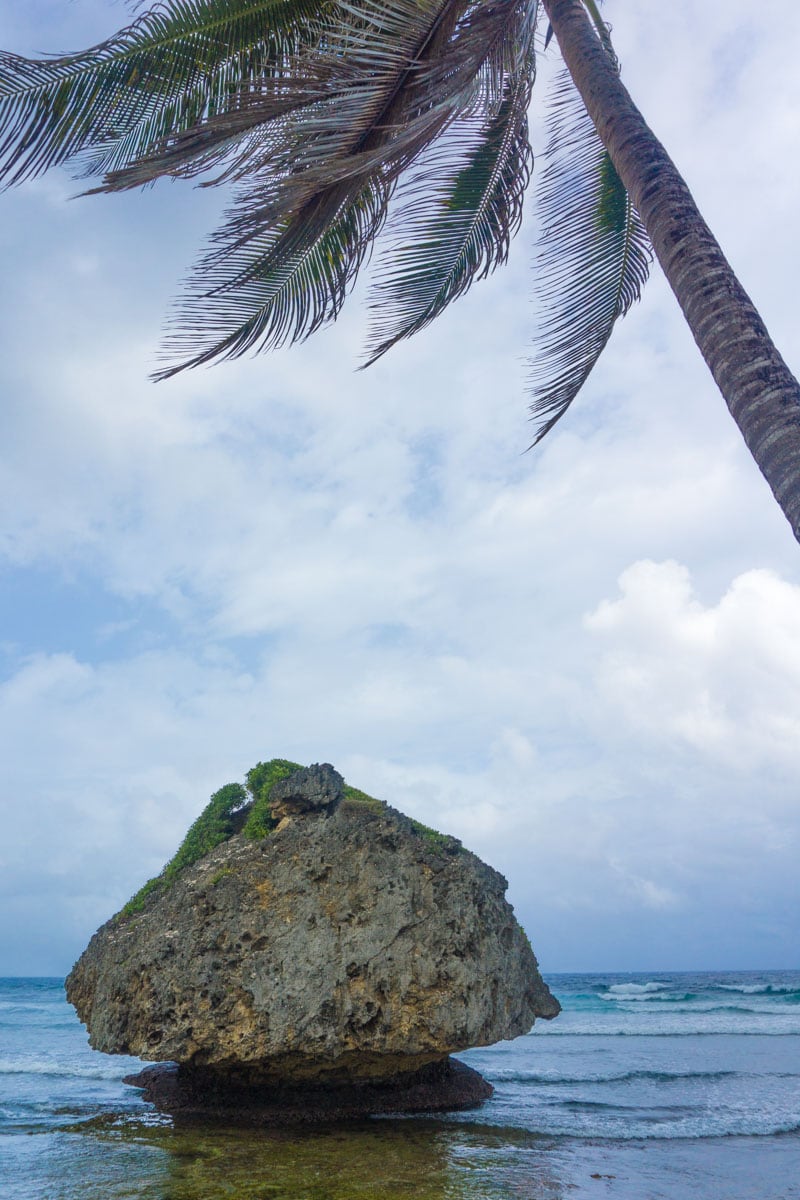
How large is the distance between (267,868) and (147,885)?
240 cm

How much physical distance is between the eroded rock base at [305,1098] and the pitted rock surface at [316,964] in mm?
258

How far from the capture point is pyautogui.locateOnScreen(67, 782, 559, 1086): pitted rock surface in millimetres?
7723

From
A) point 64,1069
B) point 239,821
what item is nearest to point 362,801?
point 239,821

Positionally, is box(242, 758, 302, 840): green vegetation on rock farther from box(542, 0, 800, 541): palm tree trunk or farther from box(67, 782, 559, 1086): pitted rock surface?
box(542, 0, 800, 541): palm tree trunk

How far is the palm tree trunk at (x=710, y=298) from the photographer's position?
4121mm

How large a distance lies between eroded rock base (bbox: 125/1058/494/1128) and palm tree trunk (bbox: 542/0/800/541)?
779 cm

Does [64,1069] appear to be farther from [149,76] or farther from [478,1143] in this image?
[149,76]

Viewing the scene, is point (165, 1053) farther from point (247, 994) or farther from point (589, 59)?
point (589, 59)

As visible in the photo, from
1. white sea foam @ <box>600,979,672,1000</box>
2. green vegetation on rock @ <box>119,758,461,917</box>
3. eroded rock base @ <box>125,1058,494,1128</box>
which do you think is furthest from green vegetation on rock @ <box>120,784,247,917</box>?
white sea foam @ <box>600,979,672,1000</box>

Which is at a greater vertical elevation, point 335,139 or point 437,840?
point 335,139

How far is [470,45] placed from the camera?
6.09 metres

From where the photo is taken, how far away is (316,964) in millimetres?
7789

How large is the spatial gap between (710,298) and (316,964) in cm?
645

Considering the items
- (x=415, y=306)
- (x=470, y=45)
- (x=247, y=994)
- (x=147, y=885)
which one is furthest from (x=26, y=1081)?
(x=470, y=45)
